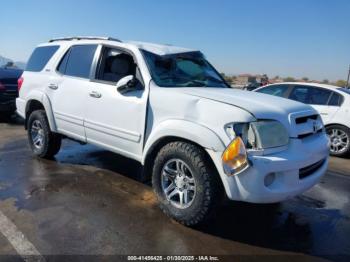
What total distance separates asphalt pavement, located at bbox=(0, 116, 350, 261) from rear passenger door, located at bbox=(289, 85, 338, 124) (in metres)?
2.48

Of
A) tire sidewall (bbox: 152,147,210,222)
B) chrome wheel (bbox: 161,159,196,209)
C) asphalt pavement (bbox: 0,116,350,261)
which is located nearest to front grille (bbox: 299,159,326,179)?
asphalt pavement (bbox: 0,116,350,261)

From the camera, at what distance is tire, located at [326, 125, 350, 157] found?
24.4 feet

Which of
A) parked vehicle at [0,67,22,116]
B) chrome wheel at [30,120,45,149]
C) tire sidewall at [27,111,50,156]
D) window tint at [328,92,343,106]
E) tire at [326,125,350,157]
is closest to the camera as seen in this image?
tire sidewall at [27,111,50,156]

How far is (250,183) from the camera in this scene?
124 inches

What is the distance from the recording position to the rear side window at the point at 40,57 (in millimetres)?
5859

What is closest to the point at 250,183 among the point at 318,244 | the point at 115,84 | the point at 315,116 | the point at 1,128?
the point at 318,244

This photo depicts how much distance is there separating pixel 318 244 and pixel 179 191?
57.8 inches

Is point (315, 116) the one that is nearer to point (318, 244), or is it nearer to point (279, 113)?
point (279, 113)

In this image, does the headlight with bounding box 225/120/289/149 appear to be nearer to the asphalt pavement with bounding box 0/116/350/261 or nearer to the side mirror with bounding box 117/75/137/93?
the asphalt pavement with bounding box 0/116/350/261

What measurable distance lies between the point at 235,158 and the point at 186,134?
595 millimetres

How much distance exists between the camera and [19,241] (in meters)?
3.28

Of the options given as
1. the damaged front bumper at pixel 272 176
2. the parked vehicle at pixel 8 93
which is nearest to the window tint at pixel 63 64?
the damaged front bumper at pixel 272 176

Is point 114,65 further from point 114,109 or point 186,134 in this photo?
point 186,134

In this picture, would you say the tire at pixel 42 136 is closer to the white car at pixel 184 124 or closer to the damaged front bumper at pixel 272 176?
the white car at pixel 184 124
